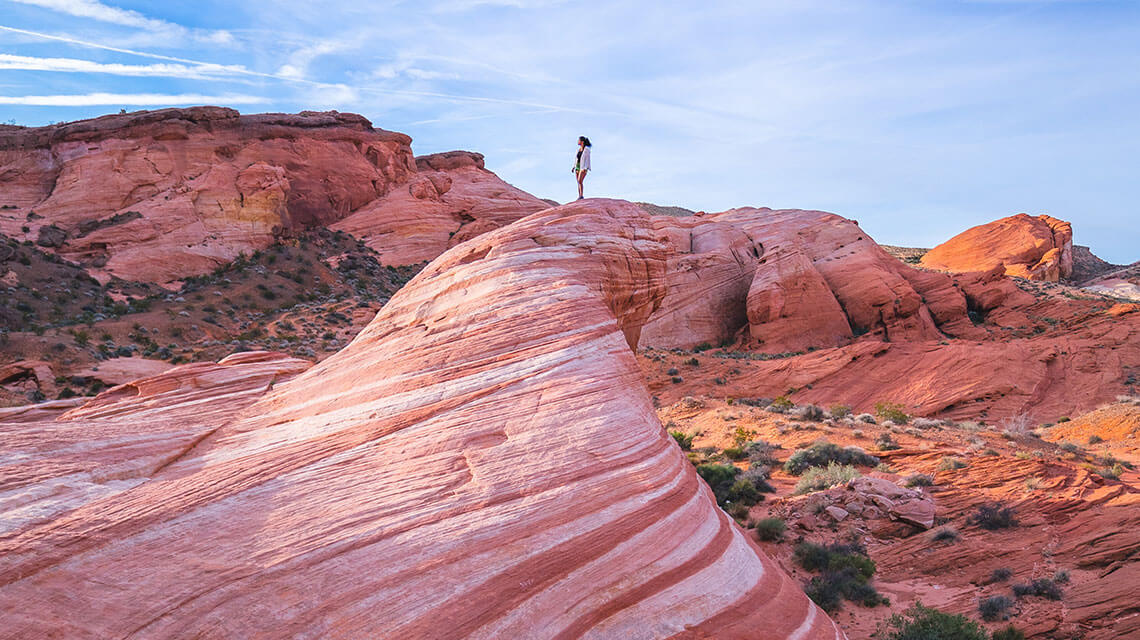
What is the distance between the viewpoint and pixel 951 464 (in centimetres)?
1295

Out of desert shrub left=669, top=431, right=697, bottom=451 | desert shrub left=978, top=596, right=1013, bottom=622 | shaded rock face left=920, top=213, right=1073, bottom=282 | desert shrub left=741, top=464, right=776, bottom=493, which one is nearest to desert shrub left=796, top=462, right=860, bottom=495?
desert shrub left=741, top=464, right=776, bottom=493

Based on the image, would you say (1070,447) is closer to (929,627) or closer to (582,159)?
(929,627)

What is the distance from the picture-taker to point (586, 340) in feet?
23.1

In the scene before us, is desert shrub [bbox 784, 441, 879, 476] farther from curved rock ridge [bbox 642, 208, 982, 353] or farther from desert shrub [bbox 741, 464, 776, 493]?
curved rock ridge [bbox 642, 208, 982, 353]

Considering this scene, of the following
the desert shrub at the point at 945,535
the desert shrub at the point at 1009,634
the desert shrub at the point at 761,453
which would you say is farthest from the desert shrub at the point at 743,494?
the desert shrub at the point at 1009,634

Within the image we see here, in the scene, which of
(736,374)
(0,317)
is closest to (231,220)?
(0,317)

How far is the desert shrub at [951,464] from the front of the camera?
42.3ft

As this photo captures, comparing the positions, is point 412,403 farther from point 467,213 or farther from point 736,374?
point 467,213

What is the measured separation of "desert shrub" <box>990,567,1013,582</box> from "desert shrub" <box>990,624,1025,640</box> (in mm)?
1482

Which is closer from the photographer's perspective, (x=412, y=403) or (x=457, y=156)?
(x=412, y=403)

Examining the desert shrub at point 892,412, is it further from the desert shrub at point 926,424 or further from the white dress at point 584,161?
the white dress at point 584,161

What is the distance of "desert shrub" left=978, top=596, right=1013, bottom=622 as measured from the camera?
8461mm

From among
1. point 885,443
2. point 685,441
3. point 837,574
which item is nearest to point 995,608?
point 837,574

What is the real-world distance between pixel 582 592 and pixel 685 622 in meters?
0.89
